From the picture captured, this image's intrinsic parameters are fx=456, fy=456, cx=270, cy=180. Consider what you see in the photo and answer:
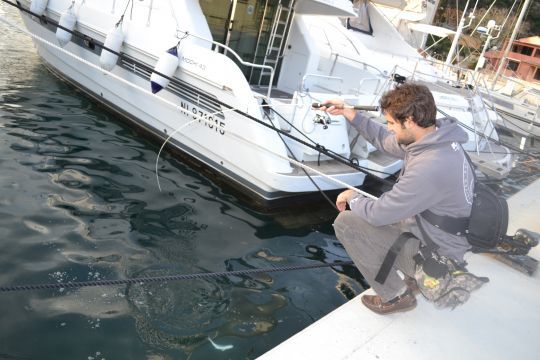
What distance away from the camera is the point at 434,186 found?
2490 millimetres

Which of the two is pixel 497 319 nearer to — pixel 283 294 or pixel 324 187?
pixel 283 294

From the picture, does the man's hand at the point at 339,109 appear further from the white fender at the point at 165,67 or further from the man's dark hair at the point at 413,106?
the white fender at the point at 165,67

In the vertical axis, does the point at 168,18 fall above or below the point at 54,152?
above

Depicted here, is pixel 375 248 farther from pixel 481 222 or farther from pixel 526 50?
pixel 526 50

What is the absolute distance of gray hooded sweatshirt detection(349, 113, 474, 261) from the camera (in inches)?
98.0

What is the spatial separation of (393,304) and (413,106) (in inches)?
54.2

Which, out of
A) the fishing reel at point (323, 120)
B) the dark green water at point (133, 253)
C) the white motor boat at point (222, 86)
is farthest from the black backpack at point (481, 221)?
the fishing reel at point (323, 120)

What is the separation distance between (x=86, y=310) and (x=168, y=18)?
170 inches

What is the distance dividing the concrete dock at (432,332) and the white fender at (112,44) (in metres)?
5.04

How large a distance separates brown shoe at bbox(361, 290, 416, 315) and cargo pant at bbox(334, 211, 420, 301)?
78mm

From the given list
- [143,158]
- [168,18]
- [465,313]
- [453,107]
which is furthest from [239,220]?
[453,107]

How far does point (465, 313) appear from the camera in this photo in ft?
10.8

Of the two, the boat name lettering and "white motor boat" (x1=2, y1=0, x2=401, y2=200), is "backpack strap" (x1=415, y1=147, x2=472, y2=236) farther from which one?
the boat name lettering

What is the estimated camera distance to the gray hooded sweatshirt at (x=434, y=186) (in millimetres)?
2488
